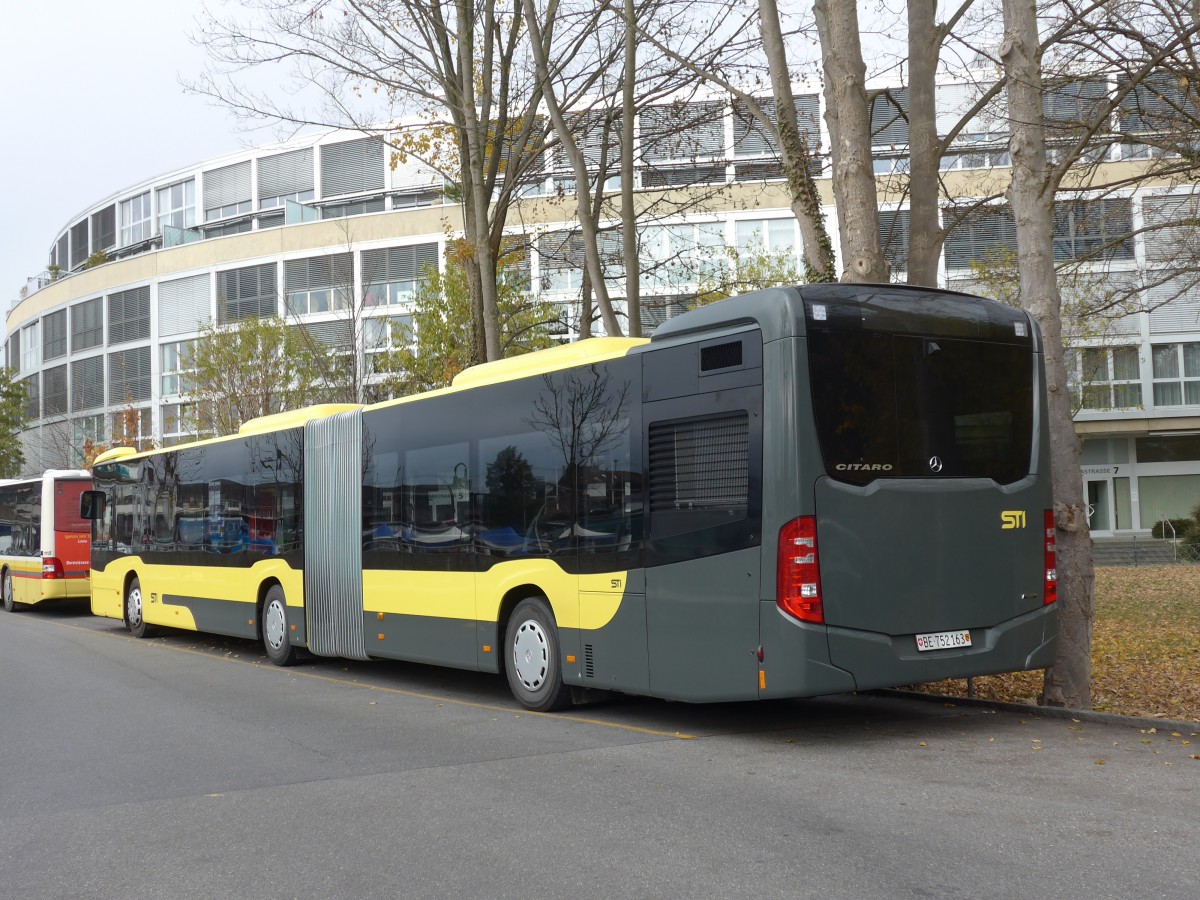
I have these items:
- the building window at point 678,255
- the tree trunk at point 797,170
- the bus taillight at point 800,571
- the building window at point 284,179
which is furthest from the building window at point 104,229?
the bus taillight at point 800,571

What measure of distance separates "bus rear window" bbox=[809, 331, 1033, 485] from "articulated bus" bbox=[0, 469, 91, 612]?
2003 centimetres

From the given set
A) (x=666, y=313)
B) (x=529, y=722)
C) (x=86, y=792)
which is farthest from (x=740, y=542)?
(x=666, y=313)

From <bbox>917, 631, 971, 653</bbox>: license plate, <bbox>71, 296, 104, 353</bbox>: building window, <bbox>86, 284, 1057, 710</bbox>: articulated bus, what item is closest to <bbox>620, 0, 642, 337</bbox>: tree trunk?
<bbox>86, 284, 1057, 710</bbox>: articulated bus

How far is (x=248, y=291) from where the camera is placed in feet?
177

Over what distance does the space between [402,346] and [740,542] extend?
93.3 feet

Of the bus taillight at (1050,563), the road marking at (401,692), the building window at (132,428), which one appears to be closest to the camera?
the bus taillight at (1050,563)

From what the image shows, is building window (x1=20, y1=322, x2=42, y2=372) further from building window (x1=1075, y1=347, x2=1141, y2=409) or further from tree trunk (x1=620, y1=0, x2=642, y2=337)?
tree trunk (x1=620, y1=0, x2=642, y2=337)

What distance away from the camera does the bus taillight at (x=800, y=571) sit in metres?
8.10

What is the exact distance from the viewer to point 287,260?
52.3 m

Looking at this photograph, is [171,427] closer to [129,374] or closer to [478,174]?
[129,374]

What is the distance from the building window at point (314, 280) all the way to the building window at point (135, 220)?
13919mm

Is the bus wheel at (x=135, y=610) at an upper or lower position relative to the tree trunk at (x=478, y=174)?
lower

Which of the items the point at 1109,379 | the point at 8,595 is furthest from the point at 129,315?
the point at 1109,379

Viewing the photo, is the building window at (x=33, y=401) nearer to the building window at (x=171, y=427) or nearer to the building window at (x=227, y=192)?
the building window at (x=171, y=427)
